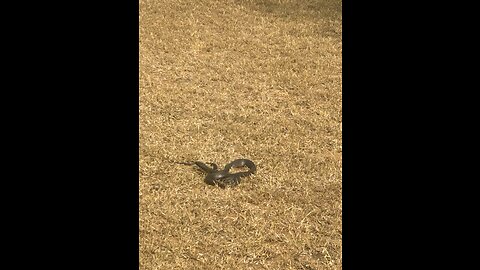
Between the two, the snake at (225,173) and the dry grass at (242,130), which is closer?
the dry grass at (242,130)

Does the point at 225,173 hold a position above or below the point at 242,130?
above

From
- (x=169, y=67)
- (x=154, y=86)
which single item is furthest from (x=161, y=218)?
(x=169, y=67)

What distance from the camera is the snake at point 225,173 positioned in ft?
16.2

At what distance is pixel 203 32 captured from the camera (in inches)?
346

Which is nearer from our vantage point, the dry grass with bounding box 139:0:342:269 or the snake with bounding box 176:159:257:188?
the dry grass with bounding box 139:0:342:269

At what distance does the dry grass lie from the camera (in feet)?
Answer: 13.5

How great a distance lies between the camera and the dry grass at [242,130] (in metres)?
4.11

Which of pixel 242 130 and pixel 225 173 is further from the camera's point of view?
pixel 242 130

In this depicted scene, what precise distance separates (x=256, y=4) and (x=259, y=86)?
303cm

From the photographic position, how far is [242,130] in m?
5.98

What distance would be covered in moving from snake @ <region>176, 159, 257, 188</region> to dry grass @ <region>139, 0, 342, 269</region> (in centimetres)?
6

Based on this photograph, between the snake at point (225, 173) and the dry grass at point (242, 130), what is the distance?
0.06 metres

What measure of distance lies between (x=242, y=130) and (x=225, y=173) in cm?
104
